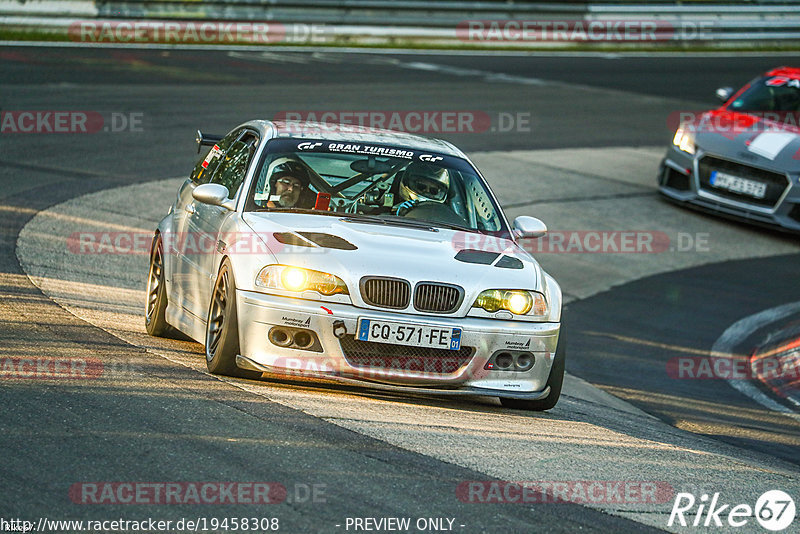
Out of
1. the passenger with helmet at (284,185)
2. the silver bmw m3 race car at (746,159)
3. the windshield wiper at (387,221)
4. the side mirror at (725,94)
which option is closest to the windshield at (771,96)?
the silver bmw m3 race car at (746,159)

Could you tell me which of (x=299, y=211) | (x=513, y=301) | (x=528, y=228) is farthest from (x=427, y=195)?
(x=513, y=301)

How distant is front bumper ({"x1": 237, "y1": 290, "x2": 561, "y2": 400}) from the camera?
653 centimetres

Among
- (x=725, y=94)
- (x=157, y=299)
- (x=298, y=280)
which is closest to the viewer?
(x=298, y=280)

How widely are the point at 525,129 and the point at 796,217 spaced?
18.9 ft

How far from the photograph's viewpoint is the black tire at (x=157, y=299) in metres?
8.02

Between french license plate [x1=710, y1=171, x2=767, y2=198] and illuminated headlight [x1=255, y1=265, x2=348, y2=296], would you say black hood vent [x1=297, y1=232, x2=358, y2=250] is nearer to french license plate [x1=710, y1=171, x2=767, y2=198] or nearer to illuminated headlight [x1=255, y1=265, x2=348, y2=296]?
illuminated headlight [x1=255, y1=265, x2=348, y2=296]

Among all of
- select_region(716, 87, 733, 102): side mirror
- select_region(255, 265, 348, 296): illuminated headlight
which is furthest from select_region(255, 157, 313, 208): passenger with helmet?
select_region(716, 87, 733, 102): side mirror

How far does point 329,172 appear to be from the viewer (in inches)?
316

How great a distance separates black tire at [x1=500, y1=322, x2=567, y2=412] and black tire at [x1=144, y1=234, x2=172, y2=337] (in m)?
2.27

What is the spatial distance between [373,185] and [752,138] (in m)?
8.55

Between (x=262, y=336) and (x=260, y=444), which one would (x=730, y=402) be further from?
(x=260, y=444)

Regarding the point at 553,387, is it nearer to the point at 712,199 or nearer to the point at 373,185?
the point at 373,185

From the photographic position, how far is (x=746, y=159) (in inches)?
587

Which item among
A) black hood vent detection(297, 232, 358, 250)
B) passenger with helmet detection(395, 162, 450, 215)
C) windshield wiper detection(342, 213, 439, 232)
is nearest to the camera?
black hood vent detection(297, 232, 358, 250)
